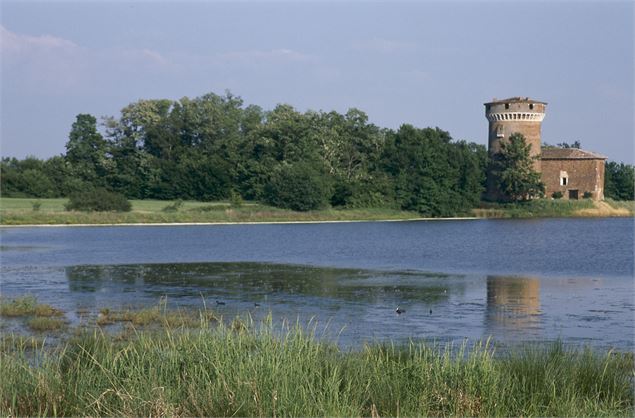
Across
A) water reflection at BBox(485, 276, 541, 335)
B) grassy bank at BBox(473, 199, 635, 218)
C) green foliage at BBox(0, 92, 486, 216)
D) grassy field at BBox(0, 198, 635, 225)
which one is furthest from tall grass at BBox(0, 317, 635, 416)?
grassy bank at BBox(473, 199, 635, 218)

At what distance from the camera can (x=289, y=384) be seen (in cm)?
797

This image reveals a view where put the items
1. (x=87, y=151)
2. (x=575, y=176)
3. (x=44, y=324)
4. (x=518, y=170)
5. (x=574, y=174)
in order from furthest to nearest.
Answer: (x=87, y=151) → (x=575, y=176) → (x=574, y=174) → (x=518, y=170) → (x=44, y=324)

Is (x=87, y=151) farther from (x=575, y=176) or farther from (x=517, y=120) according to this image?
(x=575, y=176)

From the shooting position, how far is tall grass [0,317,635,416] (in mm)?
7773

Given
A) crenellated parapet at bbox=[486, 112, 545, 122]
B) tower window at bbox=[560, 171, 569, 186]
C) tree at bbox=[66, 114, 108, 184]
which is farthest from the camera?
tree at bbox=[66, 114, 108, 184]

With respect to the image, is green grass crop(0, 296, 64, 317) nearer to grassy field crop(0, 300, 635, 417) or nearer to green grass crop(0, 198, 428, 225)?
grassy field crop(0, 300, 635, 417)

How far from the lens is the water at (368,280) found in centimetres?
1731

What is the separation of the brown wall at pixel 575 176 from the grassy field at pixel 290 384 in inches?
3078

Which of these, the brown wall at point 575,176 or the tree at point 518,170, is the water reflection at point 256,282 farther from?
the brown wall at point 575,176

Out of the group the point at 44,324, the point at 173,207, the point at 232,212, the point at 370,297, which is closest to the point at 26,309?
the point at 44,324

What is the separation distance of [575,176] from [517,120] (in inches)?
341

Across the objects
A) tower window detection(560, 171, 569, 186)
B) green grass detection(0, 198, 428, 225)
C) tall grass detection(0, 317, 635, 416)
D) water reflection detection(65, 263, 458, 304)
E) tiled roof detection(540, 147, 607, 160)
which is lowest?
water reflection detection(65, 263, 458, 304)

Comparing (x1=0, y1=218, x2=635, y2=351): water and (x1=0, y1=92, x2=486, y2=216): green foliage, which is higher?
(x1=0, y1=92, x2=486, y2=216): green foliage

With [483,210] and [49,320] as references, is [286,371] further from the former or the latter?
[483,210]
